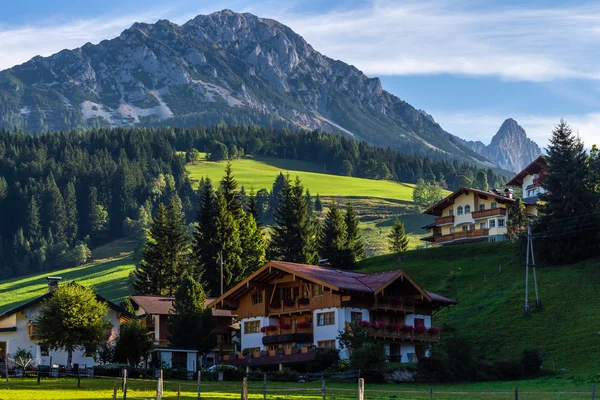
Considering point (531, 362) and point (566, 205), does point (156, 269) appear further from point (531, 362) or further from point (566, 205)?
point (531, 362)

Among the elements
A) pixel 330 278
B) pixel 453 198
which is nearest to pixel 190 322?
pixel 330 278

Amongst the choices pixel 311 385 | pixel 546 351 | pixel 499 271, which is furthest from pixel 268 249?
pixel 311 385

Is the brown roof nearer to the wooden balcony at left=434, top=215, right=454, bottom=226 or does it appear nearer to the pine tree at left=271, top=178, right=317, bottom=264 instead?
the pine tree at left=271, top=178, right=317, bottom=264

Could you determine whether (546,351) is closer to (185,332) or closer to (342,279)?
(342,279)

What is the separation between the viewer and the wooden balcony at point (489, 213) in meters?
130

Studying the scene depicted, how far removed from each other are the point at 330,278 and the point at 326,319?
3.20 m

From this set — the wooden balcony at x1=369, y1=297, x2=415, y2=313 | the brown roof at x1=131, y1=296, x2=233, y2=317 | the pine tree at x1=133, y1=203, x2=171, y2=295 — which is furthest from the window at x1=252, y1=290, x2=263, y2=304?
the pine tree at x1=133, y1=203, x2=171, y2=295

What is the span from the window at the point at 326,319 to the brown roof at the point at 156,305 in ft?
54.4

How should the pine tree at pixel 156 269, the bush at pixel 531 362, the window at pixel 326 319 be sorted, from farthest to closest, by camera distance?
the pine tree at pixel 156 269, the window at pixel 326 319, the bush at pixel 531 362

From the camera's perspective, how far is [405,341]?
76.3 meters

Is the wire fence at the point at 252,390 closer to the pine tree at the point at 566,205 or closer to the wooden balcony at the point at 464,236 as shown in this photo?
the pine tree at the point at 566,205

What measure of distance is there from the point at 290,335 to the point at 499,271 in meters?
27.9

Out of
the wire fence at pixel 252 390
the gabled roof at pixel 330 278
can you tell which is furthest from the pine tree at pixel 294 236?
the wire fence at pixel 252 390

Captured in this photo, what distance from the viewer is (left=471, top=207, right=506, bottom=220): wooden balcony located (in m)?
130
